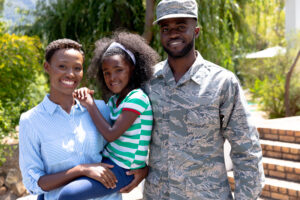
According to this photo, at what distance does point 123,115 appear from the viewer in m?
1.78

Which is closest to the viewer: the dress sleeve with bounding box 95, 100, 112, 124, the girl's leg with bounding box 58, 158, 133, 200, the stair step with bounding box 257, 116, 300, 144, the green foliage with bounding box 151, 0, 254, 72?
the girl's leg with bounding box 58, 158, 133, 200

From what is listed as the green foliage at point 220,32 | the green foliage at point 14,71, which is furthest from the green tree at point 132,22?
the green foliage at point 14,71

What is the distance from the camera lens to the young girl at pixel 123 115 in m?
1.75

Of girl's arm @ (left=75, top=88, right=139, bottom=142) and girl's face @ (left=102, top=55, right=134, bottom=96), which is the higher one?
girl's face @ (left=102, top=55, right=134, bottom=96)

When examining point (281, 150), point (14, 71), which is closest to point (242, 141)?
point (281, 150)

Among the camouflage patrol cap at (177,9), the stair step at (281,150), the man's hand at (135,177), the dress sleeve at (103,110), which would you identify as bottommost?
the stair step at (281,150)

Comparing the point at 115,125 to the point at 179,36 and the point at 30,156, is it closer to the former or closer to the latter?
the point at 30,156

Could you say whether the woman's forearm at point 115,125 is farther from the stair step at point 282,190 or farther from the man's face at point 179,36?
the stair step at point 282,190

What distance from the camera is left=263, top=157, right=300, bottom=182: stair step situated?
4.01m

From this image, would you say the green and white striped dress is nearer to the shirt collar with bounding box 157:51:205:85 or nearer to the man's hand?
the man's hand

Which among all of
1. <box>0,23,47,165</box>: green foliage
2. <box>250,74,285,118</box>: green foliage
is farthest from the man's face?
<box>250,74,285,118</box>: green foliage

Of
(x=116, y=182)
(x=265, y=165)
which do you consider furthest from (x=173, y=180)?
(x=265, y=165)

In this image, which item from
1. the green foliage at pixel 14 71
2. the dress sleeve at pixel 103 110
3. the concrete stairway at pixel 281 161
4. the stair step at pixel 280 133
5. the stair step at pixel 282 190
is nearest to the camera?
the dress sleeve at pixel 103 110

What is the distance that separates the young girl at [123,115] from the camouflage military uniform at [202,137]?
98mm
